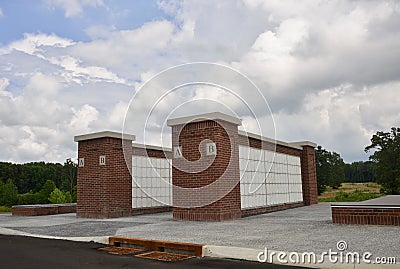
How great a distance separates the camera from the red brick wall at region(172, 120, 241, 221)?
1188cm

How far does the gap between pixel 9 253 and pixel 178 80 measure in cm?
540

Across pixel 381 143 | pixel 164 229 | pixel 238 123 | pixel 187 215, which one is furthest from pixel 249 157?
pixel 381 143

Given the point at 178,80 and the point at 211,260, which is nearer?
the point at 211,260

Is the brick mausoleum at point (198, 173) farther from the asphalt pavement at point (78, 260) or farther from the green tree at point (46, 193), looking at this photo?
the green tree at point (46, 193)

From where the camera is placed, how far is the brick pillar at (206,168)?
1188 centimetres

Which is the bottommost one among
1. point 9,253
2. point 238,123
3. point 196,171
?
point 9,253

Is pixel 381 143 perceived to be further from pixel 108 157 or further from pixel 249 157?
pixel 108 157

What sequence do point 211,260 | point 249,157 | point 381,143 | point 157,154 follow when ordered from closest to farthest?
point 211,260 < point 249,157 < point 157,154 < point 381,143

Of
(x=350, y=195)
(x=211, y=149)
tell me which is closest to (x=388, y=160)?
(x=350, y=195)

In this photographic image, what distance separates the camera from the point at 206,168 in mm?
12008

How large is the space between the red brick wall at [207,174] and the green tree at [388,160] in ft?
48.2

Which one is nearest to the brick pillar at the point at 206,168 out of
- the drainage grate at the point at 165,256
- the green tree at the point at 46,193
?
the drainage grate at the point at 165,256

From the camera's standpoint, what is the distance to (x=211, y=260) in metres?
6.43

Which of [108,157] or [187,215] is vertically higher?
[108,157]
